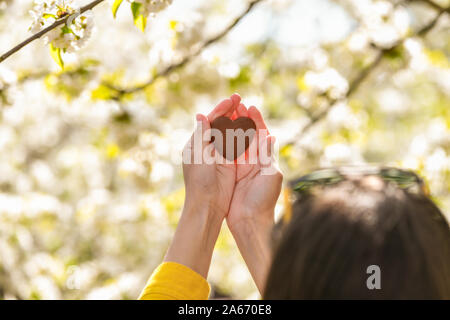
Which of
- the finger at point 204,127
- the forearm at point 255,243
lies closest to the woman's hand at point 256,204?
the forearm at point 255,243

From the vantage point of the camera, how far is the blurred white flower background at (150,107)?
8.74 ft

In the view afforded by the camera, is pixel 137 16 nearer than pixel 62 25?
No

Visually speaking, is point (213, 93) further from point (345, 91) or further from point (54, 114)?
point (54, 114)

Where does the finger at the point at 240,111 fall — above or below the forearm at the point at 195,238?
above

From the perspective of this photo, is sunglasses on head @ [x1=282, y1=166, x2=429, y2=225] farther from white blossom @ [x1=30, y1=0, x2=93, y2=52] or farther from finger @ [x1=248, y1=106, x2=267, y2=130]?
white blossom @ [x1=30, y1=0, x2=93, y2=52]

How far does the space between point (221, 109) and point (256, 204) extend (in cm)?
33

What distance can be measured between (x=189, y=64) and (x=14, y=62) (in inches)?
122

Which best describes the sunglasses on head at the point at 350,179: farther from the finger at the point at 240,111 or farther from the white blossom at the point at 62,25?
the white blossom at the point at 62,25

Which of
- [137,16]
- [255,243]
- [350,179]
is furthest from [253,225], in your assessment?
[137,16]

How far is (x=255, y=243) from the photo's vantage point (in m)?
1.36

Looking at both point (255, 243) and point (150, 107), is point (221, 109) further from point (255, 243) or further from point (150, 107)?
point (150, 107)

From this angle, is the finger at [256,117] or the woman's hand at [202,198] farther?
the finger at [256,117]

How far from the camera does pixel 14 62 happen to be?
16.4 ft

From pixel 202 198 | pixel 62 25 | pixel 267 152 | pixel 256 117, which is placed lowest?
pixel 202 198
